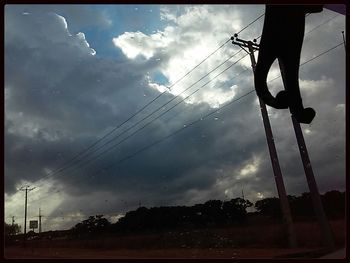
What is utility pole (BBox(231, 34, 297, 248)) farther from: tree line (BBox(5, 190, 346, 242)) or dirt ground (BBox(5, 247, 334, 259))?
tree line (BBox(5, 190, 346, 242))

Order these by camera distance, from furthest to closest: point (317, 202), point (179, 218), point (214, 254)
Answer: point (179, 218)
point (214, 254)
point (317, 202)

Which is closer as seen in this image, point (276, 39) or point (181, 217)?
point (276, 39)

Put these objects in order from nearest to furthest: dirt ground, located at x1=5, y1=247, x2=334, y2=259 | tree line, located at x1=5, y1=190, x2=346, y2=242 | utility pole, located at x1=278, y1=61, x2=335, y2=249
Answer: utility pole, located at x1=278, y1=61, x2=335, y2=249
dirt ground, located at x1=5, y1=247, x2=334, y2=259
tree line, located at x1=5, y1=190, x2=346, y2=242

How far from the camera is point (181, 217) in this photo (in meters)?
71.9

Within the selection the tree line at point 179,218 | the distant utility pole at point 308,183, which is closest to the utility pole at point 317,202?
the distant utility pole at point 308,183

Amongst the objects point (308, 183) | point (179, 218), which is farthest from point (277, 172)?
point (179, 218)

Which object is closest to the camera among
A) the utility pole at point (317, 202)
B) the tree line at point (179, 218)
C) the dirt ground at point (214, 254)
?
the utility pole at point (317, 202)

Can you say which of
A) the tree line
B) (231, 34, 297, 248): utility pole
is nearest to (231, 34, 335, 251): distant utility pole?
(231, 34, 297, 248): utility pole

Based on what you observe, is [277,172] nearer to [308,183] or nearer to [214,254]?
[308,183]

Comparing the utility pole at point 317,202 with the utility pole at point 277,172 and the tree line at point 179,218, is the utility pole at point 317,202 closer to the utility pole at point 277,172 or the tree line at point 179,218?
the utility pole at point 277,172

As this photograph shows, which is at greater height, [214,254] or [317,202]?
[317,202]
